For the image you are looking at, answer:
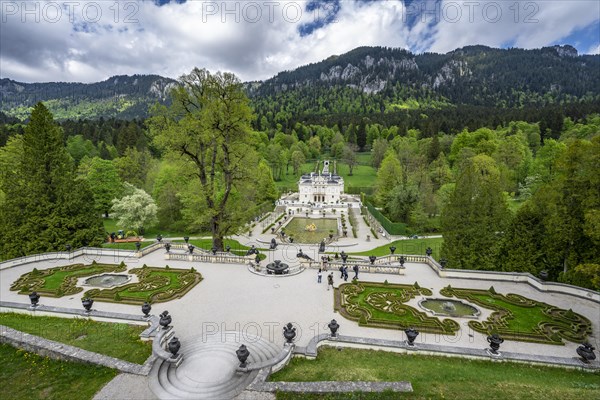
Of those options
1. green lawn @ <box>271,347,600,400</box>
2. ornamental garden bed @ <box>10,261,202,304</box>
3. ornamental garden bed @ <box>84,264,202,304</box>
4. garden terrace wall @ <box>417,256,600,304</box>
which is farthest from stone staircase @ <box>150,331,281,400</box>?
garden terrace wall @ <box>417,256,600,304</box>

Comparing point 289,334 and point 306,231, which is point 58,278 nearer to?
point 289,334

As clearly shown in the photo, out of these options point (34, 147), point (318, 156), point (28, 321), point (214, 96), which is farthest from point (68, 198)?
point (318, 156)

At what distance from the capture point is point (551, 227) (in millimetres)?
20953

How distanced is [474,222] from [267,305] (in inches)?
720

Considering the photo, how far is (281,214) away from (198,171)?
139 feet

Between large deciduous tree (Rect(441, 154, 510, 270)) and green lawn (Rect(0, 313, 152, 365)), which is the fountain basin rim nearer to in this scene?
large deciduous tree (Rect(441, 154, 510, 270))

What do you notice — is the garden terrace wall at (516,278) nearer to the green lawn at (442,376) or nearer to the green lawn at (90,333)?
the green lawn at (442,376)

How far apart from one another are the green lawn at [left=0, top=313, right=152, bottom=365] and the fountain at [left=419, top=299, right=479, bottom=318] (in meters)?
15.6

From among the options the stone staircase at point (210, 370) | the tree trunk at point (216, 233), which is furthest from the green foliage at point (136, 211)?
the stone staircase at point (210, 370)

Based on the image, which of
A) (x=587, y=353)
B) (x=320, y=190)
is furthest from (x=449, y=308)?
(x=320, y=190)

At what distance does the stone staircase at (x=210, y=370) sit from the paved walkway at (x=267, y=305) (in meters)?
0.52

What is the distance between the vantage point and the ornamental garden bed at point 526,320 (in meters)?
15.3

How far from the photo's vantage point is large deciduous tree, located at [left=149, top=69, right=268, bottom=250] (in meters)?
23.9

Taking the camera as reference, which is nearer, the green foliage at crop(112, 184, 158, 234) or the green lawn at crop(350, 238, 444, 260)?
the green lawn at crop(350, 238, 444, 260)
